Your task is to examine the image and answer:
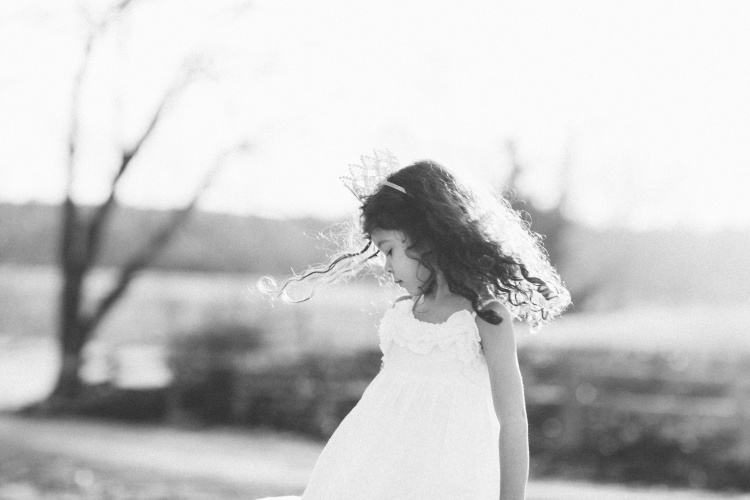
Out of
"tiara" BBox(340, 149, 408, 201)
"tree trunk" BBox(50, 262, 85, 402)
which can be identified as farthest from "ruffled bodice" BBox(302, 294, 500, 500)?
"tree trunk" BBox(50, 262, 85, 402)

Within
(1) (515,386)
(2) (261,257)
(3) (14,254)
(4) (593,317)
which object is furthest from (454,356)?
(3) (14,254)

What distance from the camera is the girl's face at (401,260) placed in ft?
7.82

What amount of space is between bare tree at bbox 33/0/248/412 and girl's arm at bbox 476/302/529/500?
8.60m

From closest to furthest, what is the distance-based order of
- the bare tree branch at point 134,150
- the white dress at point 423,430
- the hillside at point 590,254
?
the white dress at point 423,430 → the bare tree branch at point 134,150 → the hillside at point 590,254

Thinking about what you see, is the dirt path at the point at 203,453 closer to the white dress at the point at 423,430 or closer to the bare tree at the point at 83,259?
the bare tree at the point at 83,259

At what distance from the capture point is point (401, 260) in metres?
2.38

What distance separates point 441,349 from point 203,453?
277 inches

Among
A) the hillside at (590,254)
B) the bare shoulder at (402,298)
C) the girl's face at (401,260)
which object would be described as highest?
the girl's face at (401,260)

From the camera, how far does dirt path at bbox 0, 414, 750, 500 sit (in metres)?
6.99

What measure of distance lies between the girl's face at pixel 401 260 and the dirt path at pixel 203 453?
13.5ft

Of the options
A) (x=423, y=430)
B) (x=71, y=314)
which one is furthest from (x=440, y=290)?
(x=71, y=314)

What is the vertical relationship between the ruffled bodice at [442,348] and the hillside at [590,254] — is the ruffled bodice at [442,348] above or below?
above

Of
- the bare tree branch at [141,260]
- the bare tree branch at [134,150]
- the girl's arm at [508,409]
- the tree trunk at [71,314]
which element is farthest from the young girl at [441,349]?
the tree trunk at [71,314]

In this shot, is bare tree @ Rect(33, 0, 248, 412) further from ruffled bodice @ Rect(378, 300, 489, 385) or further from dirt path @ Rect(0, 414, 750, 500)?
ruffled bodice @ Rect(378, 300, 489, 385)
